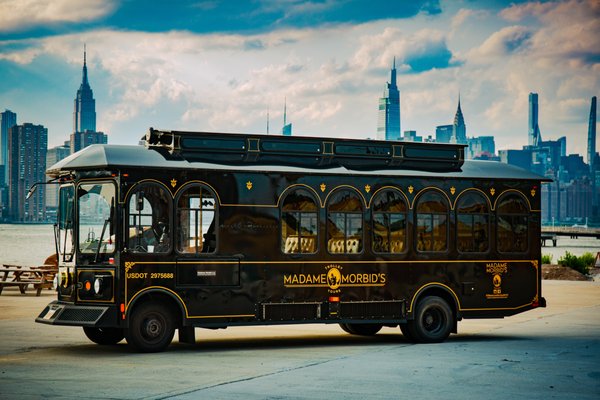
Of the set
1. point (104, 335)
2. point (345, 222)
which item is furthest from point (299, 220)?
point (104, 335)

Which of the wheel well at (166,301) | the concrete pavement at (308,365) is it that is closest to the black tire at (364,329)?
the concrete pavement at (308,365)

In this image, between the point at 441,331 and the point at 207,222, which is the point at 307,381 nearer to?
the point at 207,222

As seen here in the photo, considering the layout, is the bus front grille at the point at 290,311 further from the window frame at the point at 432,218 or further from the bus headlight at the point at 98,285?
the bus headlight at the point at 98,285

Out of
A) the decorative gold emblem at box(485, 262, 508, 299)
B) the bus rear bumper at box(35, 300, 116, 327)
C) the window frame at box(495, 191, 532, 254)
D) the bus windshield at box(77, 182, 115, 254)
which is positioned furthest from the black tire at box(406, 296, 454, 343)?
the bus windshield at box(77, 182, 115, 254)

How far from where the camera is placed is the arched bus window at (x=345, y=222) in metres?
17.8

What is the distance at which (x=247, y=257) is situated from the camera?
1700 cm

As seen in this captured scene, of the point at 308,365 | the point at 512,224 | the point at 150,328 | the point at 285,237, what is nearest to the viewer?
the point at 308,365

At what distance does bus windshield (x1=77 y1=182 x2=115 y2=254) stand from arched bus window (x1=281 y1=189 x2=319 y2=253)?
2.81 meters

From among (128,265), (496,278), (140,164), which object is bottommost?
(496,278)

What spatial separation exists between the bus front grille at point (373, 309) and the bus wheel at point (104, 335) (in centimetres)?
357

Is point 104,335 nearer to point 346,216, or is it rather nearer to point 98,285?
point 98,285

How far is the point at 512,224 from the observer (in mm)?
19562

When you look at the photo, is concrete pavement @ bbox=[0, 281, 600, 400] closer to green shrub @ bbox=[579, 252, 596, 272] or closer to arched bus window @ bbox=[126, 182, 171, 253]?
arched bus window @ bbox=[126, 182, 171, 253]

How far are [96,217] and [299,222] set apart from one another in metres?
3.27
